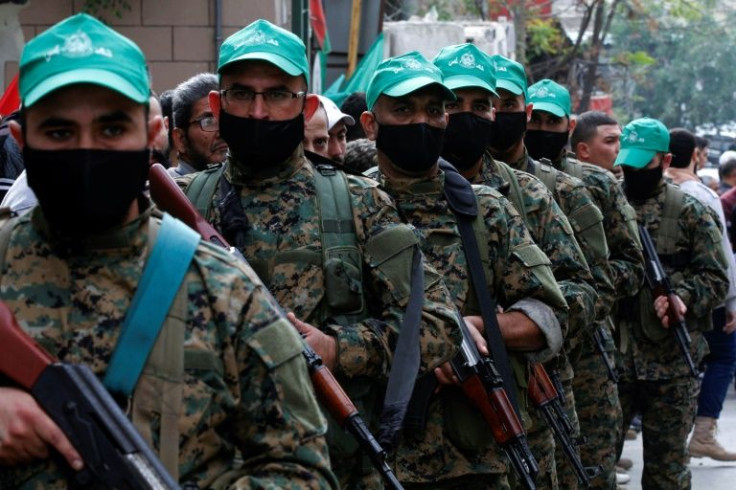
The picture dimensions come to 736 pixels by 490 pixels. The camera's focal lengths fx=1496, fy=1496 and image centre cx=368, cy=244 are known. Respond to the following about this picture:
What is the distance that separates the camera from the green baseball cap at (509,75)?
6.86 metres

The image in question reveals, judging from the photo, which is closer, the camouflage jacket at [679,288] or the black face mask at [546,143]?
the black face mask at [546,143]

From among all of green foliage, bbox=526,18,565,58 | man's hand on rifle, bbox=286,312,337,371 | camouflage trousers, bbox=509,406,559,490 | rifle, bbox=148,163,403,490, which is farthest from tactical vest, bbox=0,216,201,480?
green foliage, bbox=526,18,565,58

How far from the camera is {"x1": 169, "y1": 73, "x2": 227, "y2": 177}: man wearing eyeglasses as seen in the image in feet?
18.6

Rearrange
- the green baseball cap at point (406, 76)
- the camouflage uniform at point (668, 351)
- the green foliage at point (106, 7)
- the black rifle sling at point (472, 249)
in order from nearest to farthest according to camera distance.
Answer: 1. the green baseball cap at point (406, 76)
2. the black rifle sling at point (472, 249)
3. the camouflage uniform at point (668, 351)
4. the green foliage at point (106, 7)

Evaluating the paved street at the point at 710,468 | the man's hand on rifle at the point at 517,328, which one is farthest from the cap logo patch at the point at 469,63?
the paved street at the point at 710,468

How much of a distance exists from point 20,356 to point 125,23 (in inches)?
365

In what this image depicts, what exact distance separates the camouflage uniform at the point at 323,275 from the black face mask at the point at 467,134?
157cm

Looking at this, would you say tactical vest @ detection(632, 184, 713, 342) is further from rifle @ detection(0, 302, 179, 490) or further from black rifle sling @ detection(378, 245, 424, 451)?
rifle @ detection(0, 302, 179, 490)

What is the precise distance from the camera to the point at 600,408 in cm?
758

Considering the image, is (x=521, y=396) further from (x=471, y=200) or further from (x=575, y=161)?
(x=575, y=161)

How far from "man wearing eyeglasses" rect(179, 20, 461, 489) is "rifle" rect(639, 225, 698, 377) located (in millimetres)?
4083

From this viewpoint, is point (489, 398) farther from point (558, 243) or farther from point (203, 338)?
point (203, 338)

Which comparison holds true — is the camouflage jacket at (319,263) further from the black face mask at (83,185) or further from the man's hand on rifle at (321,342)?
the black face mask at (83,185)

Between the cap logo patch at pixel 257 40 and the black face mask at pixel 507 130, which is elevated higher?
the cap logo patch at pixel 257 40
